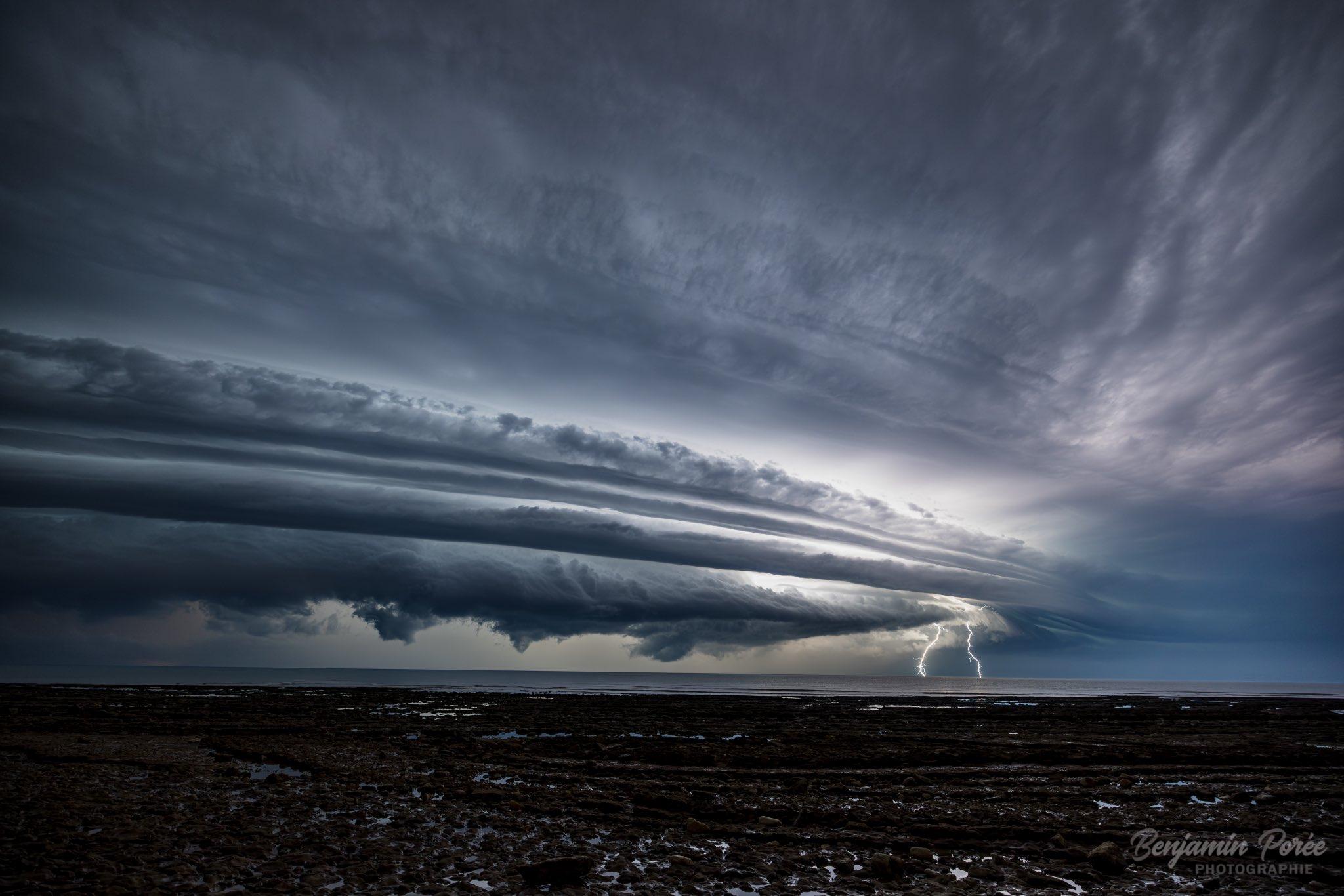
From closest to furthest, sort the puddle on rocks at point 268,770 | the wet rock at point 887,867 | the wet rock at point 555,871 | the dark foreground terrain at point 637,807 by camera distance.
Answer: the wet rock at point 555,871 < the dark foreground terrain at point 637,807 < the wet rock at point 887,867 < the puddle on rocks at point 268,770

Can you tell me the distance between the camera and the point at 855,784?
21.0 metres

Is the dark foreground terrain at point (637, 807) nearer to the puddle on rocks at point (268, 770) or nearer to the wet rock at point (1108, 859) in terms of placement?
the wet rock at point (1108, 859)

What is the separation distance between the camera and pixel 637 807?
17.2 m

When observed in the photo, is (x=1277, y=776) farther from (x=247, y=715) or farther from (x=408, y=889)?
(x=247, y=715)

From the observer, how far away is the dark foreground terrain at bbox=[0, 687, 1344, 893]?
442 inches

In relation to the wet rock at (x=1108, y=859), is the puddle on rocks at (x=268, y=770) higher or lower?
lower

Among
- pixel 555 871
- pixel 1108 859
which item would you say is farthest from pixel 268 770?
pixel 1108 859

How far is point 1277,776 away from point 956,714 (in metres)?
31.6

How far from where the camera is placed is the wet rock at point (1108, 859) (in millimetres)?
11864

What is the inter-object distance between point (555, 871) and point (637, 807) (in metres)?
6.74

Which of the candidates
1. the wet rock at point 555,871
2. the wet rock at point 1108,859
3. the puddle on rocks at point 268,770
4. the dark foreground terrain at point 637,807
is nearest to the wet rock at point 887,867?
the dark foreground terrain at point 637,807

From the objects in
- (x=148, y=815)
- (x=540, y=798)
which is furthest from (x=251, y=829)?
(x=540, y=798)

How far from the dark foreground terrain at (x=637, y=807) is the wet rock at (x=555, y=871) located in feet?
0.11

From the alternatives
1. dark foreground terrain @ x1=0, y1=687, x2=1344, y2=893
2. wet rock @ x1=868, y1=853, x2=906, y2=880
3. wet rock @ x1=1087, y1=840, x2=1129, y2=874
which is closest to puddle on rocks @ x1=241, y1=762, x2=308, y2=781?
dark foreground terrain @ x1=0, y1=687, x2=1344, y2=893
